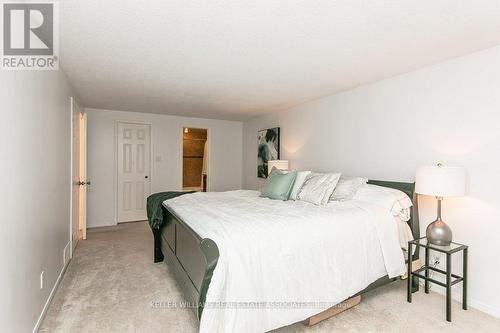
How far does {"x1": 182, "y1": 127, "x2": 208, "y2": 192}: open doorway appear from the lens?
8719 millimetres

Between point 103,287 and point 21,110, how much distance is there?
1.80 meters

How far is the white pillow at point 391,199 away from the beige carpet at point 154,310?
2.52 ft

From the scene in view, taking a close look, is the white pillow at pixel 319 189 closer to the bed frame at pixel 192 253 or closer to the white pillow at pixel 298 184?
the white pillow at pixel 298 184

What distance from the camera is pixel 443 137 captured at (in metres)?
2.51

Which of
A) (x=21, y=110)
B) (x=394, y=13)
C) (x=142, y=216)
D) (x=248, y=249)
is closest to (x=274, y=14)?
(x=394, y=13)

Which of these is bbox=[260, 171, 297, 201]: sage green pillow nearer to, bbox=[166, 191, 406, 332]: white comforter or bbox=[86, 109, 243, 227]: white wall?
bbox=[166, 191, 406, 332]: white comforter

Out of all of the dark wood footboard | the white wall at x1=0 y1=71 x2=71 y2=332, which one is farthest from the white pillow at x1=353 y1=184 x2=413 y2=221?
the white wall at x1=0 y1=71 x2=71 y2=332

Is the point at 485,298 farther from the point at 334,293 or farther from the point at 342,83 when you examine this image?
the point at 342,83

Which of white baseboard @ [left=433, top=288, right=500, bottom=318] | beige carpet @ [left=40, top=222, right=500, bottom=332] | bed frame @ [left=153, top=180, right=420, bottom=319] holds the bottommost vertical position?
beige carpet @ [left=40, top=222, right=500, bottom=332]

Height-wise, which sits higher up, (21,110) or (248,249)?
(21,110)

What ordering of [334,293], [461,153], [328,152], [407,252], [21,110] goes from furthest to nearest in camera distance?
[328,152], [407,252], [461,153], [334,293], [21,110]

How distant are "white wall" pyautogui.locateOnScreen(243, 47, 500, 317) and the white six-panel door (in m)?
3.69

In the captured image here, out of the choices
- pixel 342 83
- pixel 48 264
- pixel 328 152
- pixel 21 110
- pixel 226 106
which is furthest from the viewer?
pixel 226 106

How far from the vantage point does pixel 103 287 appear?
8.37 feet
